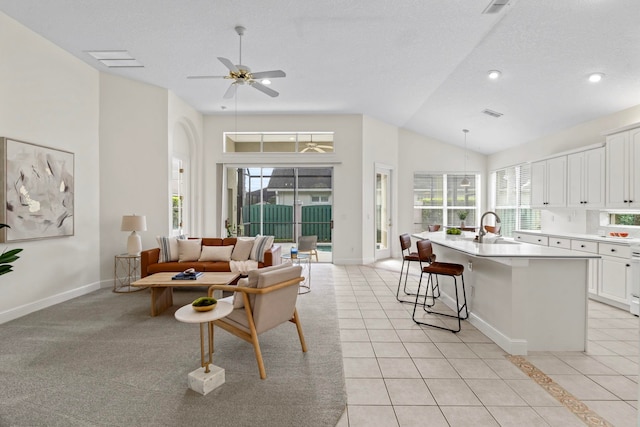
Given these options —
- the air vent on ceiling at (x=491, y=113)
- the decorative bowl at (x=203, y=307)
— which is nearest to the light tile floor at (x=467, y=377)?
the decorative bowl at (x=203, y=307)

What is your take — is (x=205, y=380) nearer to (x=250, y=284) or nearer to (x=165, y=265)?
(x=250, y=284)

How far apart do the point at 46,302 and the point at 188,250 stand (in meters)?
1.83

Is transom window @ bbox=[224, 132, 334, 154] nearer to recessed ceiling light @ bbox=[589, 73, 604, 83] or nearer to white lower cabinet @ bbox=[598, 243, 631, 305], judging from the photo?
recessed ceiling light @ bbox=[589, 73, 604, 83]

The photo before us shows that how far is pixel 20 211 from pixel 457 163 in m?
8.44

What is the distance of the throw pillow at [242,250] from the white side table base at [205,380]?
2777 millimetres

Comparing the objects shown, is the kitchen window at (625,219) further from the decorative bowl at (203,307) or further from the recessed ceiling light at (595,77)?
the decorative bowl at (203,307)

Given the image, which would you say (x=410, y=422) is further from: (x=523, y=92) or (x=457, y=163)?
(x=457, y=163)

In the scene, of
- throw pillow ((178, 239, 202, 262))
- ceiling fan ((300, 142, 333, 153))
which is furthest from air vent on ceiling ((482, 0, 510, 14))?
throw pillow ((178, 239, 202, 262))

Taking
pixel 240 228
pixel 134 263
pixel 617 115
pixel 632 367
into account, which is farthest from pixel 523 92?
pixel 134 263

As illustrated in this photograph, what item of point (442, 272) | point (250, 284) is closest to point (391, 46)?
point (442, 272)

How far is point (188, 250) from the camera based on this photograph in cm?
491

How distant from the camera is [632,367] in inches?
100

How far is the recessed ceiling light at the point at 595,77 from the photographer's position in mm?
3848

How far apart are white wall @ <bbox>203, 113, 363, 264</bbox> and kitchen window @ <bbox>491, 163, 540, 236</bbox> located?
351cm
